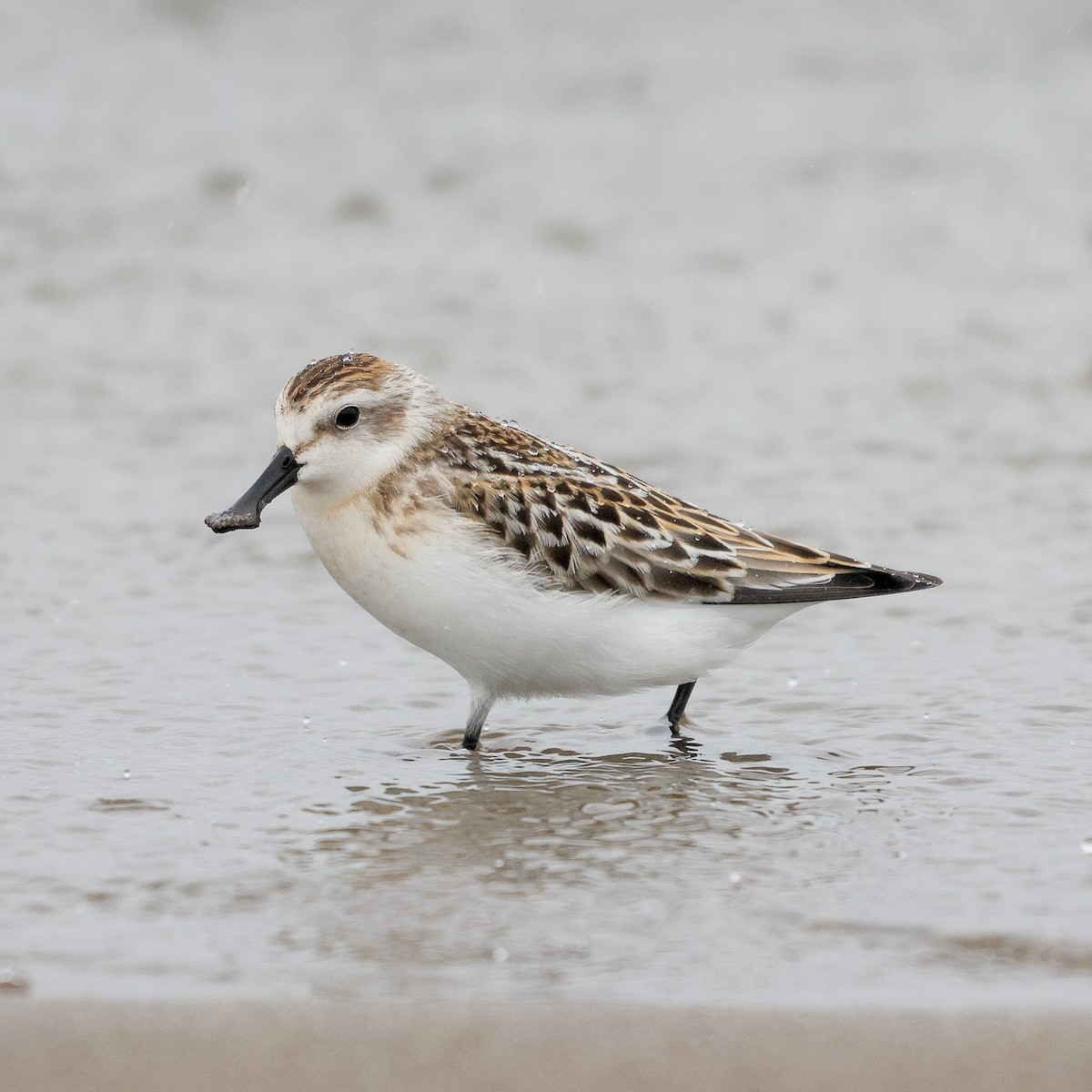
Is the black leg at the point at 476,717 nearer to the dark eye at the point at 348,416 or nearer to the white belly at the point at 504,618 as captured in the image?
the white belly at the point at 504,618

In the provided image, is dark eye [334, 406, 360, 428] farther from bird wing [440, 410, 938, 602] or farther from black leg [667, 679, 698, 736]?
black leg [667, 679, 698, 736]

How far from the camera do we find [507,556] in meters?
6.38

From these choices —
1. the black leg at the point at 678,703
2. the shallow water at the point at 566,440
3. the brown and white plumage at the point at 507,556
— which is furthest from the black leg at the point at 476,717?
the black leg at the point at 678,703

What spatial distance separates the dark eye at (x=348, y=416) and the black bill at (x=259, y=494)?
213mm

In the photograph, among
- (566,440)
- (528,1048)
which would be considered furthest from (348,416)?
(566,440)

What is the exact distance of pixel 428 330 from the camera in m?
11.3

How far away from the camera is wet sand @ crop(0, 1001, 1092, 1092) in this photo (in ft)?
13.1

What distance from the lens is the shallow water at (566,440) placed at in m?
4.96

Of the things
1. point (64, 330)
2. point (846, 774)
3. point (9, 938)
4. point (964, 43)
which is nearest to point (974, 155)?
point (964, 43)

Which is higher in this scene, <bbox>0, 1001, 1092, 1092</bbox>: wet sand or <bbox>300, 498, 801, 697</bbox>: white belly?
<bbox>300, 498, 801, 697</bbox>: white belly

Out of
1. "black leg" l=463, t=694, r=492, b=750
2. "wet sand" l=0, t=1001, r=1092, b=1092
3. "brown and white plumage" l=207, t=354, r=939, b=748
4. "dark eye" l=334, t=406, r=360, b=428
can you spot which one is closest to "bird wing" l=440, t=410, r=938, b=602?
"brown and white plumage" l=207, t=354, r=939, b=748

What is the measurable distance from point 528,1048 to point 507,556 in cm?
252

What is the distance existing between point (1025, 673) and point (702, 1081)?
356 centimetres

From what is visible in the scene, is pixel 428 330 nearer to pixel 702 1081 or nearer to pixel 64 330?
pixel 64 330
